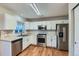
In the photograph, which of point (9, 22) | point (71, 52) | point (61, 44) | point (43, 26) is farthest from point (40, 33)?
point (71, 52)

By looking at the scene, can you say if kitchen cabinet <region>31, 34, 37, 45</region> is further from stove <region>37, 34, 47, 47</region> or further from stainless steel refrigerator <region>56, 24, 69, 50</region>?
stainless steel refrigerator <region>56, 24, 69, 50</region>

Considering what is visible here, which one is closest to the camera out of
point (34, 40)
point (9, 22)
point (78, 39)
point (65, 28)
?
point (78, 39)

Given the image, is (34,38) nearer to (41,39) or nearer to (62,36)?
(41,39)

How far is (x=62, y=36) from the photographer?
5.82 metres

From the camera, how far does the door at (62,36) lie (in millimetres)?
5695

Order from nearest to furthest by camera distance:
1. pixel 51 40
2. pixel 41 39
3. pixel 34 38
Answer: pixel 51 40
pixel 41 39
pixel 34 38

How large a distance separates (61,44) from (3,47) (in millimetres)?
3190

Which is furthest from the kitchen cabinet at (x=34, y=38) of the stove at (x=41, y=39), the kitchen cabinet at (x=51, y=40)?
the kitchen cabinet at (x=51, y=40)

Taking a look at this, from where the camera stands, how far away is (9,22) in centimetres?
453

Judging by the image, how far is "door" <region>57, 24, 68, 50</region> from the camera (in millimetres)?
5695

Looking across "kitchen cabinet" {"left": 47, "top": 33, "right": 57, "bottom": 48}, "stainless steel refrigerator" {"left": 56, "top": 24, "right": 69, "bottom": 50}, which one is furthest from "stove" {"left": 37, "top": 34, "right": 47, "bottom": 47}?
"stainless steel refrigerator" {"left": 56, "top": 24, "right": 69, "bottom": 50}

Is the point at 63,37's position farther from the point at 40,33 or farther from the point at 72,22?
the point at 72,22

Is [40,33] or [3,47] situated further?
[40,33]

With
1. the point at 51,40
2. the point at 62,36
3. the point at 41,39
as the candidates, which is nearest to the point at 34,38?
the point at 41,39
